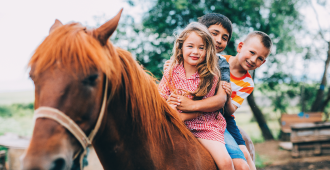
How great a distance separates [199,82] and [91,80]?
3.81ft

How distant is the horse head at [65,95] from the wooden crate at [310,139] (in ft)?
30.1

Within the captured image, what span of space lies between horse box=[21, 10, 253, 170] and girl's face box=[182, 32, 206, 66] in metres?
0.62

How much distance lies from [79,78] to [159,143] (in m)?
0.84

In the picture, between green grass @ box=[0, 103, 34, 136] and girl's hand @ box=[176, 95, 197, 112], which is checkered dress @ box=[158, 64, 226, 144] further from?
green grass @ box=[0, 103, 34, 136]

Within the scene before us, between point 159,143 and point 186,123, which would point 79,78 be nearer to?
point 159,143

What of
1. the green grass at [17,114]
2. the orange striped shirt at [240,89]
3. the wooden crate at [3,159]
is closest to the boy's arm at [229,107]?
the orange striped shirt at [240,89]

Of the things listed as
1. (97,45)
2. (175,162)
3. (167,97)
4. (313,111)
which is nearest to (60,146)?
(97,45)

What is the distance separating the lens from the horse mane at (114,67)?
1.19 metres

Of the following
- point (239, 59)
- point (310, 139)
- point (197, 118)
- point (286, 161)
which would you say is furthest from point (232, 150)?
point (310, 139)

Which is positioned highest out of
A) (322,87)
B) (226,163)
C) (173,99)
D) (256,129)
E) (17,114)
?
(173,99)

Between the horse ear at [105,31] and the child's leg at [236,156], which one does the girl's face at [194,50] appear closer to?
the child's leg at [236,156]

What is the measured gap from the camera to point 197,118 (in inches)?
80.8

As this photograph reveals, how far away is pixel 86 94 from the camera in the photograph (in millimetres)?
1182

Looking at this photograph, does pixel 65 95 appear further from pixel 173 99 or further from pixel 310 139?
pixel 310 139
